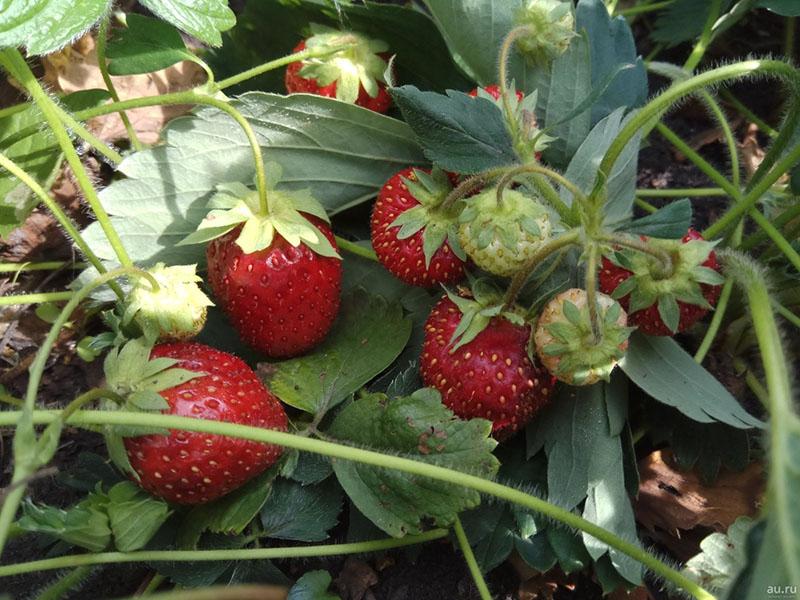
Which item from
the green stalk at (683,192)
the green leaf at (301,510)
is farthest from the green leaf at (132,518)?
the green stalk at (683,192)

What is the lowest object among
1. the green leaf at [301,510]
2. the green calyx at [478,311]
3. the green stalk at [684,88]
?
the green leaf at [301,510]

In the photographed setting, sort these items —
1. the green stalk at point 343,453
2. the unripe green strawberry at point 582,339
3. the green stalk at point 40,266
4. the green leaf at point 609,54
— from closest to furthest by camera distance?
the green stalk at point 343,453 < the unripe green strawberry at point 582,339 < the green leaf at point 609,54 < the green stalk at point 40,266

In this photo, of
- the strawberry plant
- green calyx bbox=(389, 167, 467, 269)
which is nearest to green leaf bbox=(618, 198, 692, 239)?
the strawberry plant

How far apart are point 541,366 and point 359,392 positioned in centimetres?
25

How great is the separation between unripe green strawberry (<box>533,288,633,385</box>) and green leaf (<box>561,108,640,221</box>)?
0.61 ft

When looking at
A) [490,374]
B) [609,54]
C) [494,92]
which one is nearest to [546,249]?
[490,374]

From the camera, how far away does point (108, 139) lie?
1277 millimetres

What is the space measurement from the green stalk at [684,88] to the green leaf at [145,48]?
565mm

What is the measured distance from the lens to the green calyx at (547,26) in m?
0.96

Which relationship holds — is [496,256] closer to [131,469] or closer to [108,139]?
[131,469]

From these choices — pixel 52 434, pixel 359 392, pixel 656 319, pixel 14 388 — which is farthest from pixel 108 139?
pixel 656 319

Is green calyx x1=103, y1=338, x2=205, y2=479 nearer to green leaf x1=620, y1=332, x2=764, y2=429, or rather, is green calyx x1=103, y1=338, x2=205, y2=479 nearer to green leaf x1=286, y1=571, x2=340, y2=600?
green leaf x1=286, y1=571, x2=340, y2=600

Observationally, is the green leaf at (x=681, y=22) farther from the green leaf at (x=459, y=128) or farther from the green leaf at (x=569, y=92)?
the green leaf at (x=459, y=128)

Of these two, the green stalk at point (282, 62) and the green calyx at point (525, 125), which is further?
the green stalk at point (282, 62)
